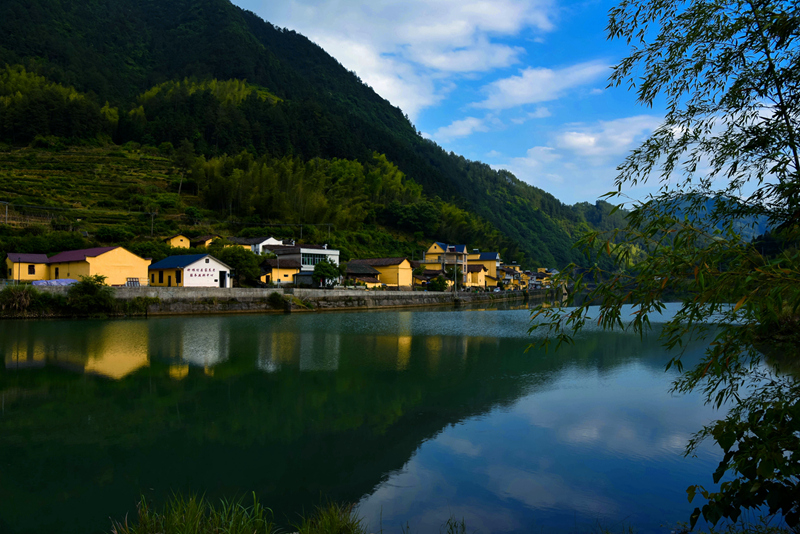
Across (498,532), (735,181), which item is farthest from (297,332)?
(735,181)

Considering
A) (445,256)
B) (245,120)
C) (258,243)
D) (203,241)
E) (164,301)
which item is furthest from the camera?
(245,120)

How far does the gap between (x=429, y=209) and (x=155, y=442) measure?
66.3 meters

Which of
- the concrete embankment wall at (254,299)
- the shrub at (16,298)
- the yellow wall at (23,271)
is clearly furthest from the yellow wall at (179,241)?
the shrub at (16,298)

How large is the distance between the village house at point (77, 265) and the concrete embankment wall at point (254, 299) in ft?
13.4

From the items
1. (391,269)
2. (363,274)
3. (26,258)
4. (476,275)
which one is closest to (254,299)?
(26,258)

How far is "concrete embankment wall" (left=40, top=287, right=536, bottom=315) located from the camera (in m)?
28.3

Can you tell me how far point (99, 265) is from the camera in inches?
1185

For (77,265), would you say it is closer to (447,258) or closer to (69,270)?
(69,270)

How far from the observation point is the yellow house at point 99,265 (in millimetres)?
29688

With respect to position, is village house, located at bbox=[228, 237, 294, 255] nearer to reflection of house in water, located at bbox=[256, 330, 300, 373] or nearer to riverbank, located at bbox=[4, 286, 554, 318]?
riverbank, located at bbox=[4, 286, 554, 318]

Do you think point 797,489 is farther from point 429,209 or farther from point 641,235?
point 429,209

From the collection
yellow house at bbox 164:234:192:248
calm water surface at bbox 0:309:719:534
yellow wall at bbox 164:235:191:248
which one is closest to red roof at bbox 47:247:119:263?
yellow house at bbox 164:234:192:248

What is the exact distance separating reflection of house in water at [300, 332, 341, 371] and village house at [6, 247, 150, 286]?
17.0 meters

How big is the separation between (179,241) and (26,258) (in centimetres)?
1124
